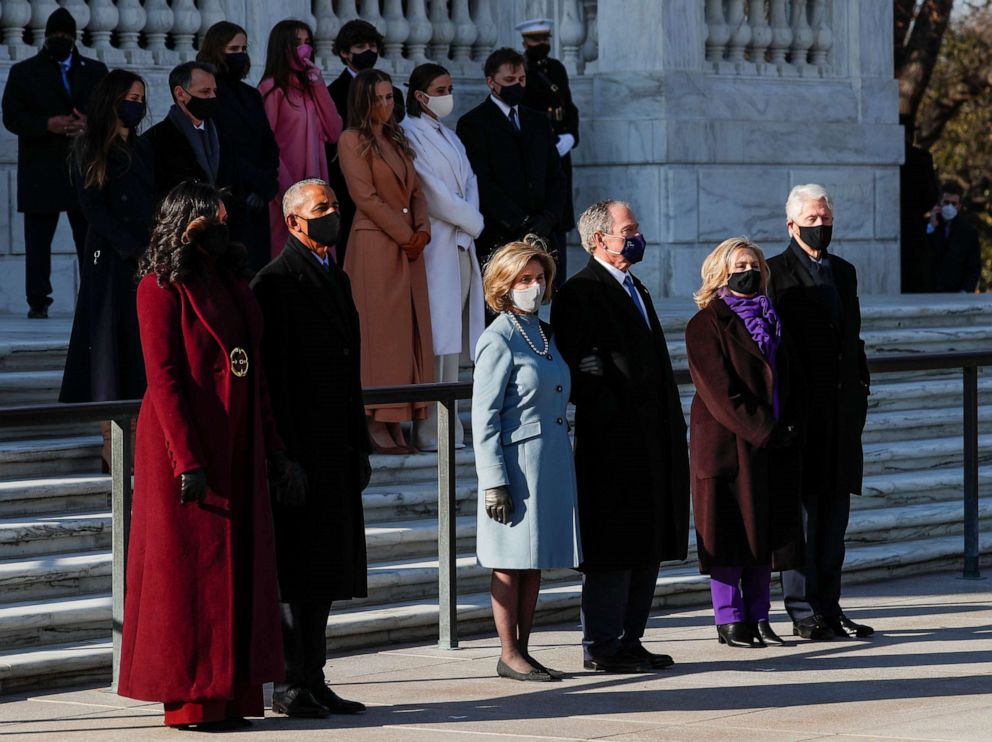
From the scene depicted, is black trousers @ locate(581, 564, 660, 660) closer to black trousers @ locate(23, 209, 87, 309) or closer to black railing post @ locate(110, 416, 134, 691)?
black railing post @ locate(110, 416, 134, 691)

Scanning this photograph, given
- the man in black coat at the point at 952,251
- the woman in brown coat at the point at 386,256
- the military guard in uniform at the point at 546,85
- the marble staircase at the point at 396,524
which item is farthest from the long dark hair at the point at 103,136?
the man in black coat at the point at 952,251

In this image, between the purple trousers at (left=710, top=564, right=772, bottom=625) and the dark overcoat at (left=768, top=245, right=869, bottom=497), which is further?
the dark overcoat at (left=768, top=245, right=869, bottom=497)

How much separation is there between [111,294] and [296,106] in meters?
1.83

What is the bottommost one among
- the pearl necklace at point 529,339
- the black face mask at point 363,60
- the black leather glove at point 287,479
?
the black leather glove at point 287,479

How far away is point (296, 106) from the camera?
11031mm

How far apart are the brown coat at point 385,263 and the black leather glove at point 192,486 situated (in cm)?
351

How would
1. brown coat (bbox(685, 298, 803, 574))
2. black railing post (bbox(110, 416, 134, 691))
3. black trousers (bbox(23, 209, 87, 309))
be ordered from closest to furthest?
black railing post (bbox(110, 416, 134, 691)) → brown coat (bbox(685, 298, 803, 574)) → black trousers (bbox(23, 209, 87, 309))

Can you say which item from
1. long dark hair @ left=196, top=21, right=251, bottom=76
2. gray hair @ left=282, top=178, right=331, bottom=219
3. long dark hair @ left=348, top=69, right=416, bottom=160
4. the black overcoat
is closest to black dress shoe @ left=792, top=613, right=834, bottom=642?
gray hair @ left=282, top=178, right=331, bottom=219

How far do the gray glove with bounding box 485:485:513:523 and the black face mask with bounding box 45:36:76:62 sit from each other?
516cm

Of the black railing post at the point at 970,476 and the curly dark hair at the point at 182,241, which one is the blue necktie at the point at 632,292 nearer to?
the curly dark hair at the point at 182,241

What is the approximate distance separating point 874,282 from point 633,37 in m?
2.74

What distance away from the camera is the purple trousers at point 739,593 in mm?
8727

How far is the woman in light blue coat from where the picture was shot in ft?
25.9

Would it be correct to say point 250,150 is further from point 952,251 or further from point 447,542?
point 952,251
